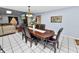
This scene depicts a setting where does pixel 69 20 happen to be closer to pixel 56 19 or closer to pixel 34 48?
pixel 56 19

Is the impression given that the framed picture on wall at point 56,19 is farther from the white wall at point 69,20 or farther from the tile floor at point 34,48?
the tile floor at point 34,48

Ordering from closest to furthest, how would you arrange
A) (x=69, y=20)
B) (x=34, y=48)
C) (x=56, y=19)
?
(x=34, y=48), (x=69, y=20), (x=56, y=19)

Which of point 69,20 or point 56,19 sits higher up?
point 56,19

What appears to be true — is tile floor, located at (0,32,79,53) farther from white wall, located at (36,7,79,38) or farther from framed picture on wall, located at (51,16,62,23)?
framed picture on wall, located at (51,16,62,23)

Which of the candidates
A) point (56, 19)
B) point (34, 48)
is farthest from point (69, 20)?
point (34, 48)

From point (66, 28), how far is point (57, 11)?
60.2 inches

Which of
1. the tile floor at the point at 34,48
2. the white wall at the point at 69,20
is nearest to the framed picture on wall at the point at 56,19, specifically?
the white wall at the point at 69,20

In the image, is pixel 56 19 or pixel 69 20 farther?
pixel 56 19

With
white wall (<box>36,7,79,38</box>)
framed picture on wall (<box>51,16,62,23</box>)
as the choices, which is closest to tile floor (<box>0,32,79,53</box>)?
white wall (<box>36,7,79,38</box>)

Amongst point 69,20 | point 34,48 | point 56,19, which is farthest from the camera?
point 56,19

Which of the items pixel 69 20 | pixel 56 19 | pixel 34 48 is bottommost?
pixel 34 48
